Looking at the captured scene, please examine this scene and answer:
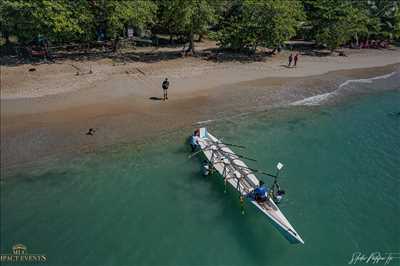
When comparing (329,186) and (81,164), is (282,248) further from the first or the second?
(81,164)

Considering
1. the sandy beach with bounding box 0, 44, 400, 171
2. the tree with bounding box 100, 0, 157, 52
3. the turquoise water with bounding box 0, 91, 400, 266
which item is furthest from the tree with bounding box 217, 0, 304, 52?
the turquoise water with bounding box 0, 91, 400, 266

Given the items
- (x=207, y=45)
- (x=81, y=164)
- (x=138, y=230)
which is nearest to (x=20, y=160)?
(x=81, y=164)

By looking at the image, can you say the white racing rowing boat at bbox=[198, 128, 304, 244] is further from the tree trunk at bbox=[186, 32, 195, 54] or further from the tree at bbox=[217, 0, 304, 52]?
the tree at bbox=[217, 0, 304, 52]

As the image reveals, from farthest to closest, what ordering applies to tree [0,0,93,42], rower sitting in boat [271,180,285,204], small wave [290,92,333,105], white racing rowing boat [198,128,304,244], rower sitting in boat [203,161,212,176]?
small wave [290,92,333,105], tree [0,0,93,42], rower sitting in boat [203,161,212,176], rower sitting in boat [271,180,285,204], white racing rowing boat [198,128,304,244]

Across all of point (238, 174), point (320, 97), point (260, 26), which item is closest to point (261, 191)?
point (238, 174)

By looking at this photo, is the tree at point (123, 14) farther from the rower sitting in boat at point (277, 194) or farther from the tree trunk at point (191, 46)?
the rower sitting in boat at point (277, 194)
